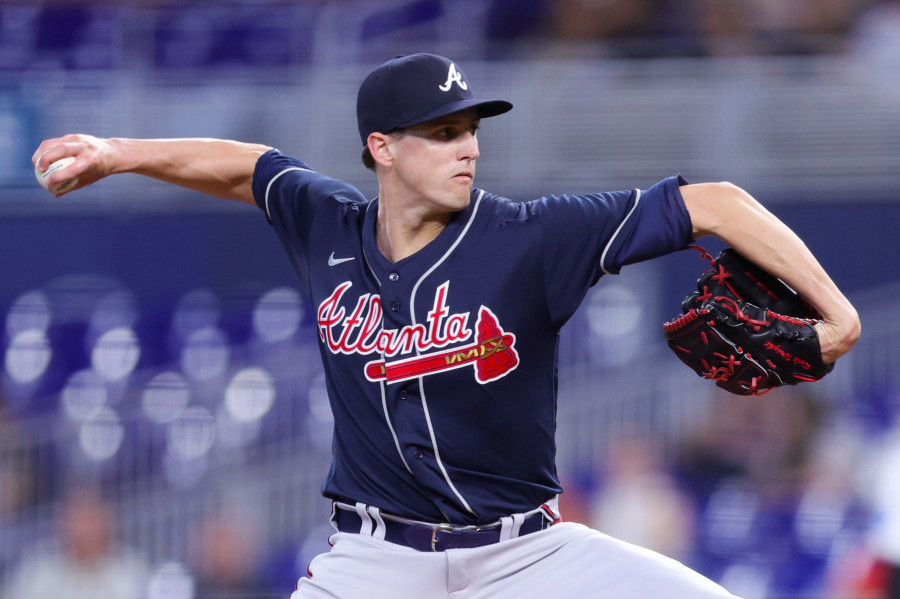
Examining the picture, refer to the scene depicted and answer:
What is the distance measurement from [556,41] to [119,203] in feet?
10.6

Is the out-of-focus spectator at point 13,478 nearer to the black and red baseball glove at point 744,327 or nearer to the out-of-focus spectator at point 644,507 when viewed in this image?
the out-of-focus spectator at point 644,507

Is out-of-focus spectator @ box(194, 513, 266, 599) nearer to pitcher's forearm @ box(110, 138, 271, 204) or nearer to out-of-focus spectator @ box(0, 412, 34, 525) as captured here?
out-of-focus spectator @ box(0, 412, 34, 525)

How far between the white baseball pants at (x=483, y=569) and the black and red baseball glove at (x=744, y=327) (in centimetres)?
54

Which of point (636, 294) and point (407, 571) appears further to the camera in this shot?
point (636, 294)

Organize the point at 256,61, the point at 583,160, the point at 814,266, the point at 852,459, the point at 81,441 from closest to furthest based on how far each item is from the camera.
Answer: the point at 814,266, the point at 852,459, the point at 81,441, the point at 583,160, the point at 256,61

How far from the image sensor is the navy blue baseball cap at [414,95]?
3.46 metres

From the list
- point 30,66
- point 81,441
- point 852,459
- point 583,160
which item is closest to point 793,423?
point 852,459

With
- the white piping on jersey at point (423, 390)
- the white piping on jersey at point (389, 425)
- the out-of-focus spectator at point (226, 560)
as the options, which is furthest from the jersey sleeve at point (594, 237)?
the out-of-focus spectator at point (226, 560)

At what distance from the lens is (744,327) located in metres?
3.33

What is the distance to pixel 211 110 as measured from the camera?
356 inches

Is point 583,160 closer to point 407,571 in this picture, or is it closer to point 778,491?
point 778,491

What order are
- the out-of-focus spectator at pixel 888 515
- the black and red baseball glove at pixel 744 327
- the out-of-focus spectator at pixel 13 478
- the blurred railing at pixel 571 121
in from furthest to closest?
the blurred railing at pixel 571 121
the out-of-focus spectator at pixel 13 478
the out-of-focus spectator at pixel 888 515
the black and red baseball glove at pixel 744 327

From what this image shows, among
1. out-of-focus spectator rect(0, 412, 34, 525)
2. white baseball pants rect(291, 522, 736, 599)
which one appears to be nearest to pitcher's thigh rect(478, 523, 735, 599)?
white baseball pants rect(291, 522, 736, 599)

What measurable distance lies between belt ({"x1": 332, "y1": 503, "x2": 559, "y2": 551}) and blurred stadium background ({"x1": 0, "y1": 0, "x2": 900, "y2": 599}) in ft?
12.4
